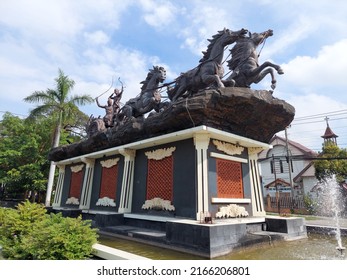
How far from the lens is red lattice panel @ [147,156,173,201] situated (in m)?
8.20

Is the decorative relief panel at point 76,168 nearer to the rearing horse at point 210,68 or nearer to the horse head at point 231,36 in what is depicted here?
the rearing horse at point 210,68

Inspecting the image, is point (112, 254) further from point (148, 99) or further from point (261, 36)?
point (261, 36)

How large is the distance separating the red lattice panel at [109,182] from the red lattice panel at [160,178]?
2.21m

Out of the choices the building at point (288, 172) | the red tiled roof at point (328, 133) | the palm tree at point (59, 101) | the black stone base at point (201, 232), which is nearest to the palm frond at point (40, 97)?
the palm tree at point (59, 101)

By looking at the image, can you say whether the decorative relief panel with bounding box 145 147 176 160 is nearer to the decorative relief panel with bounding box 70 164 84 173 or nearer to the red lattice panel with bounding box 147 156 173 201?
the red lattice panel with bounding box 147 156 173 201

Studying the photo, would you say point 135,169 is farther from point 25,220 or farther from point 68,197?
point 68,197

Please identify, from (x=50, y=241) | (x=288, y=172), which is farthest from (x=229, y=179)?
(x=288, y=172)

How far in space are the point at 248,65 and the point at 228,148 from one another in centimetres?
292

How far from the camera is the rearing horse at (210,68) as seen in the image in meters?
8.30

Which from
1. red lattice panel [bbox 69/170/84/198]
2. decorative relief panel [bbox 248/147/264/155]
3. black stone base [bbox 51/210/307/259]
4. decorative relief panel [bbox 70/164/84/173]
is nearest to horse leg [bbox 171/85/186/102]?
decorative relief panel [bbox 248/147/264/155]

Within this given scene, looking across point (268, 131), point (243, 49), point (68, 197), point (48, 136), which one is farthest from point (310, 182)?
point (48, 136)

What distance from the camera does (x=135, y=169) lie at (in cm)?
966

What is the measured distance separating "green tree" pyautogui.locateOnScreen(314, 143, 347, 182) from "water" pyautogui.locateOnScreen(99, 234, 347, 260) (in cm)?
1498

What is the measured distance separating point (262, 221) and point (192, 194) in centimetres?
280
